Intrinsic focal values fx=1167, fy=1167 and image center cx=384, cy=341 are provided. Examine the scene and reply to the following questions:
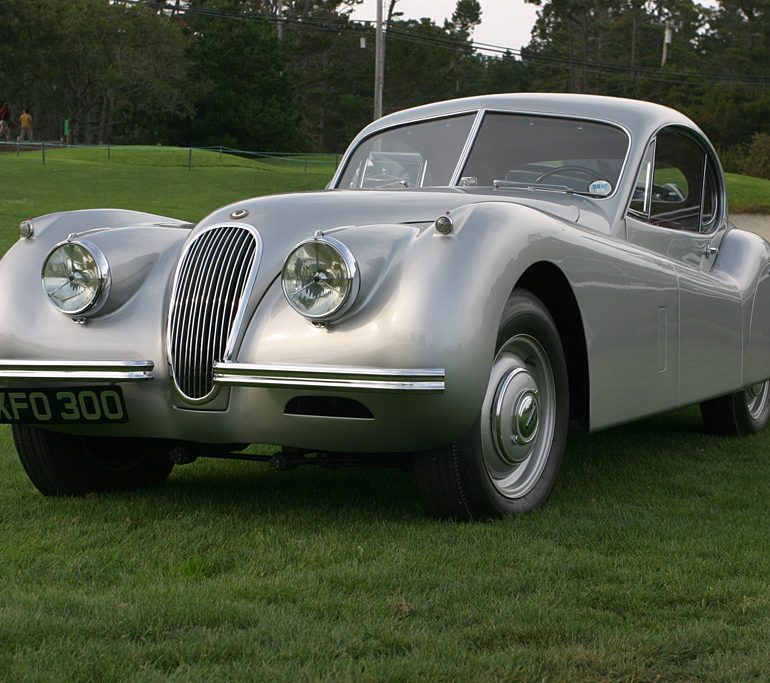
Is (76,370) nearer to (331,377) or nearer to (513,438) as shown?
(331,377)

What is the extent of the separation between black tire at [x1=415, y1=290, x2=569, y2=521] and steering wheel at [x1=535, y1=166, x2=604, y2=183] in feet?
4.37

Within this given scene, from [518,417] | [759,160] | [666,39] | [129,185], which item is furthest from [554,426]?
[666,39]

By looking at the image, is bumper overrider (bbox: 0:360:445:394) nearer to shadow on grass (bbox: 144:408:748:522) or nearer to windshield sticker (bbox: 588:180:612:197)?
shadow on grass (bbox: 144:408:748:522)

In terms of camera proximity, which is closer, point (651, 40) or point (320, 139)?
point (320, 139)

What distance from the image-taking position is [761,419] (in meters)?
7.15

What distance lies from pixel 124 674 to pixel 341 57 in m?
85.2

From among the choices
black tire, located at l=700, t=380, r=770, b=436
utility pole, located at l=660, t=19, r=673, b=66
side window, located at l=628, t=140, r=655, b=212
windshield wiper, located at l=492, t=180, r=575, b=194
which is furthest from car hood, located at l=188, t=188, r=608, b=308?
utility pole, located at l=660, t=19, r=673, b=66

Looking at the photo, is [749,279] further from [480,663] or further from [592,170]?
[480,663]

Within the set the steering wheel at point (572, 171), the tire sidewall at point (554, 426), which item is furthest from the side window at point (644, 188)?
the tire sidewall at point (554, 426)

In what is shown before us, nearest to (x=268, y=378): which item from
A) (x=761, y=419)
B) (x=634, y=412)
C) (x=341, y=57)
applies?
(x=634, y=412)

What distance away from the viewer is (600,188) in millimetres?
5617

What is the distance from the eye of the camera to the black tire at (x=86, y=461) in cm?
477

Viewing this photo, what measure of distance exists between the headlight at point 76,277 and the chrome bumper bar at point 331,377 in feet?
2.13

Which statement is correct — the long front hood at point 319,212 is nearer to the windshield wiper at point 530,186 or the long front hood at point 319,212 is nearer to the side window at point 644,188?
the windshield wiper at point 530,186
